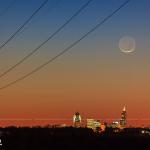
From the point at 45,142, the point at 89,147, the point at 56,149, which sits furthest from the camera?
the point at 45,142

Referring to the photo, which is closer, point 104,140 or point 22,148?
point 22,148

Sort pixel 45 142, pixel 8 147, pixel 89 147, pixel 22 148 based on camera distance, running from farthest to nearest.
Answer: pixel 45 142 < pixel 89 147 < pixel 22 148 < pixel 8 147

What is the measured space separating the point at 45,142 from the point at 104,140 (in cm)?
1578

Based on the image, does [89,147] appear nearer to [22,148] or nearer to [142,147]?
[142,147]

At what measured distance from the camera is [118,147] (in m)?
116

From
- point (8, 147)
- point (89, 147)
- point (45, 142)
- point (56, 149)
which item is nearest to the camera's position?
point (8, 147)

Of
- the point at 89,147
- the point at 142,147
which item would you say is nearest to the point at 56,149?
the point at 89,147

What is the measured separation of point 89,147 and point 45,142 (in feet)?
46.4

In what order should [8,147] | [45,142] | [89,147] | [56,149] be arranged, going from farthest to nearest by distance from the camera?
1. [45,142]
2. [89,147]
3. [56,149]
4. [8,147]

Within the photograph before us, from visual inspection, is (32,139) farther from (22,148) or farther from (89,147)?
(22,148)

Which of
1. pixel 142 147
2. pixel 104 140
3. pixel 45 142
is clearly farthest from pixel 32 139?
pixel 142 147

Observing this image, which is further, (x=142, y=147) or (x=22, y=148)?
(x=142, y=147)

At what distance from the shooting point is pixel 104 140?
424 feet

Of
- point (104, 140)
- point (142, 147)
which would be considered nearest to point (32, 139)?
point (104, 140)
